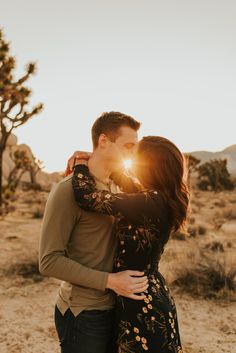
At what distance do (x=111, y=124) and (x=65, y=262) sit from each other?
80 cm

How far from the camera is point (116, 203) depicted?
1.88 metres

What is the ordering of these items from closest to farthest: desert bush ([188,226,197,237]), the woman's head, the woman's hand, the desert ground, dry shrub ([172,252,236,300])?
the woman's head → the woman's hand → the desert ground → dry shrub ([172,252,236,300]) → desert bush ([188,226,197,237])

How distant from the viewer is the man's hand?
6.08 ft

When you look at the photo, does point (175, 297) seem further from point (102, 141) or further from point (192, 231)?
point (192, 231)

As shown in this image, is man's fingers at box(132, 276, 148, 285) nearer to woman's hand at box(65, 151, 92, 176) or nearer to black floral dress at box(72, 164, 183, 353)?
black floral dress at box(72, 164, 183, 353)

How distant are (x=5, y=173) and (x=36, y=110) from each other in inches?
1346

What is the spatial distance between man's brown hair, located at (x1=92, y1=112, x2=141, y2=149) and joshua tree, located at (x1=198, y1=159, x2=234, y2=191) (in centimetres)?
3504

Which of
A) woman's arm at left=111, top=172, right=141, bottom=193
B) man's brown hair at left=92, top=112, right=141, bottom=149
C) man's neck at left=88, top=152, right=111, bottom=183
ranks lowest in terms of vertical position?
woman's arm at left=111, top=172, right=141, bottom=193

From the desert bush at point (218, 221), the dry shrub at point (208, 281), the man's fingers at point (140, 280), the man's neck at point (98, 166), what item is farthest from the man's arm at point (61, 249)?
the desert bush at point (218, 221)

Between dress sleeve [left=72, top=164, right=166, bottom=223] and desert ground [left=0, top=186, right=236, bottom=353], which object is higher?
dress sleeve [left=72, top=164, right=166, bottom=223]

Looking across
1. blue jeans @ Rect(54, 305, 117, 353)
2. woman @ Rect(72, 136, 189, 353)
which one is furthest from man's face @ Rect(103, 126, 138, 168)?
blue jeans @ Rect(54, 305, 117, 353)

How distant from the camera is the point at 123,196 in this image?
1.93 meters

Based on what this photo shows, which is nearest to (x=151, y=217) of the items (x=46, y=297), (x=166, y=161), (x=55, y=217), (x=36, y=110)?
(x=166, y=161)

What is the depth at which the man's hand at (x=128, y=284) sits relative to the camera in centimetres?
185
